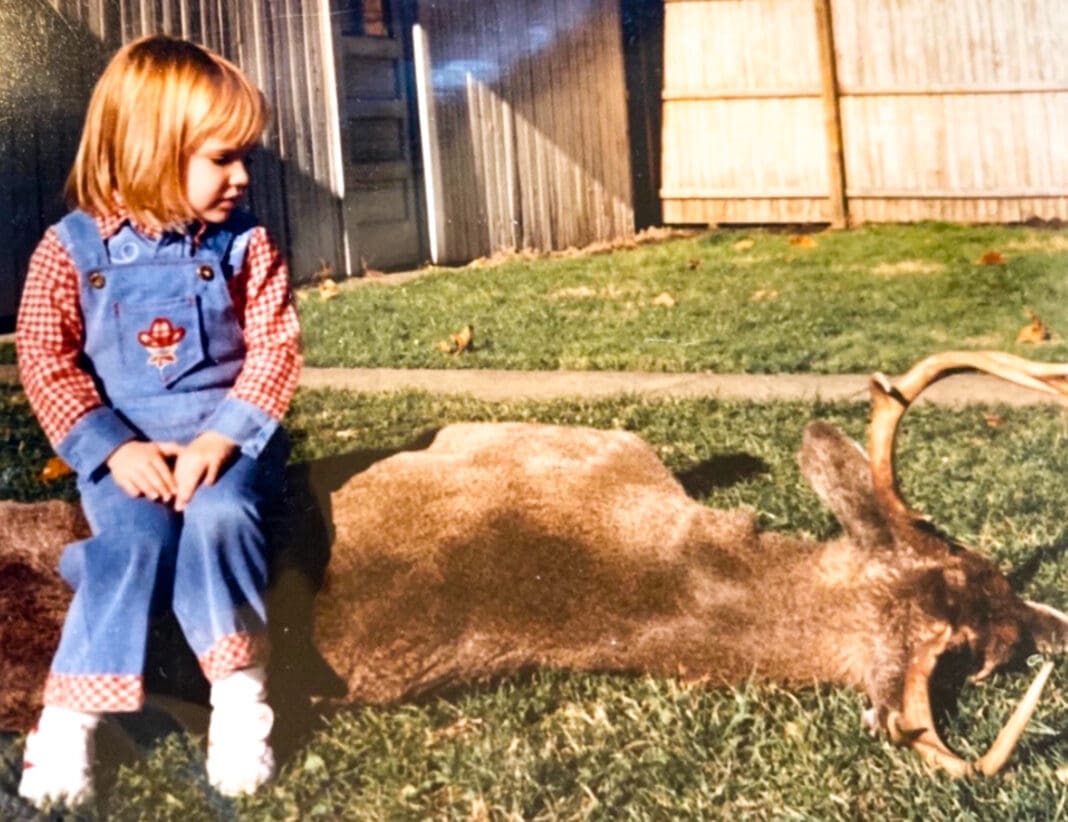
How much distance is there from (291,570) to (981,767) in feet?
3.88

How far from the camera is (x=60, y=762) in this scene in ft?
7.02

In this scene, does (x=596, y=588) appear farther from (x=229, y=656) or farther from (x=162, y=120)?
(x=162, y=120)

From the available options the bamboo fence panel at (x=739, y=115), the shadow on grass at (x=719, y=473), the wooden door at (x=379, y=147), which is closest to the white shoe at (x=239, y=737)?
the shadow on grass at (x=719, y=473)

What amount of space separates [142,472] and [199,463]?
0.32 feet

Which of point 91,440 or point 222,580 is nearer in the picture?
point 222,580

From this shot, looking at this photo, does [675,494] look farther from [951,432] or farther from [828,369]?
[828,369]

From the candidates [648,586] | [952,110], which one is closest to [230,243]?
[648,586]

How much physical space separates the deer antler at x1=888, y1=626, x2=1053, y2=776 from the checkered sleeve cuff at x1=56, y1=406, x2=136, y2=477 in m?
1.39

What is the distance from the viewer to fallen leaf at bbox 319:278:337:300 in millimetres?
5414

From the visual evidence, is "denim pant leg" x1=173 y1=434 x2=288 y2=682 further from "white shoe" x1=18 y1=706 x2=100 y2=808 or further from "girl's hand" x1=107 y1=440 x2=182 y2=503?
"white shoe" x1=18 y1=706 x2=100 y2=808

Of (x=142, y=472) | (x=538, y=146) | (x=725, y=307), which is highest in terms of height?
(x=538, y=146)

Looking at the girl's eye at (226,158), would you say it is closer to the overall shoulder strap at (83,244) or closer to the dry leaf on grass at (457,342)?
the overall shoulder strap at (83,244)

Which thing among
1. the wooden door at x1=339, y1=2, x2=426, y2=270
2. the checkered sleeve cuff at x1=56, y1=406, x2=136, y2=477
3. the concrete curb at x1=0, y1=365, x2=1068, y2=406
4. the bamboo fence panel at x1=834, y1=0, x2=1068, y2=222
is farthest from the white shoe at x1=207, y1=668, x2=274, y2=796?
the bamboo fence panel at x1=834, y1=0, x2=1068, y2=222

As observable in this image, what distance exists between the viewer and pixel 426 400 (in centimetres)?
439
